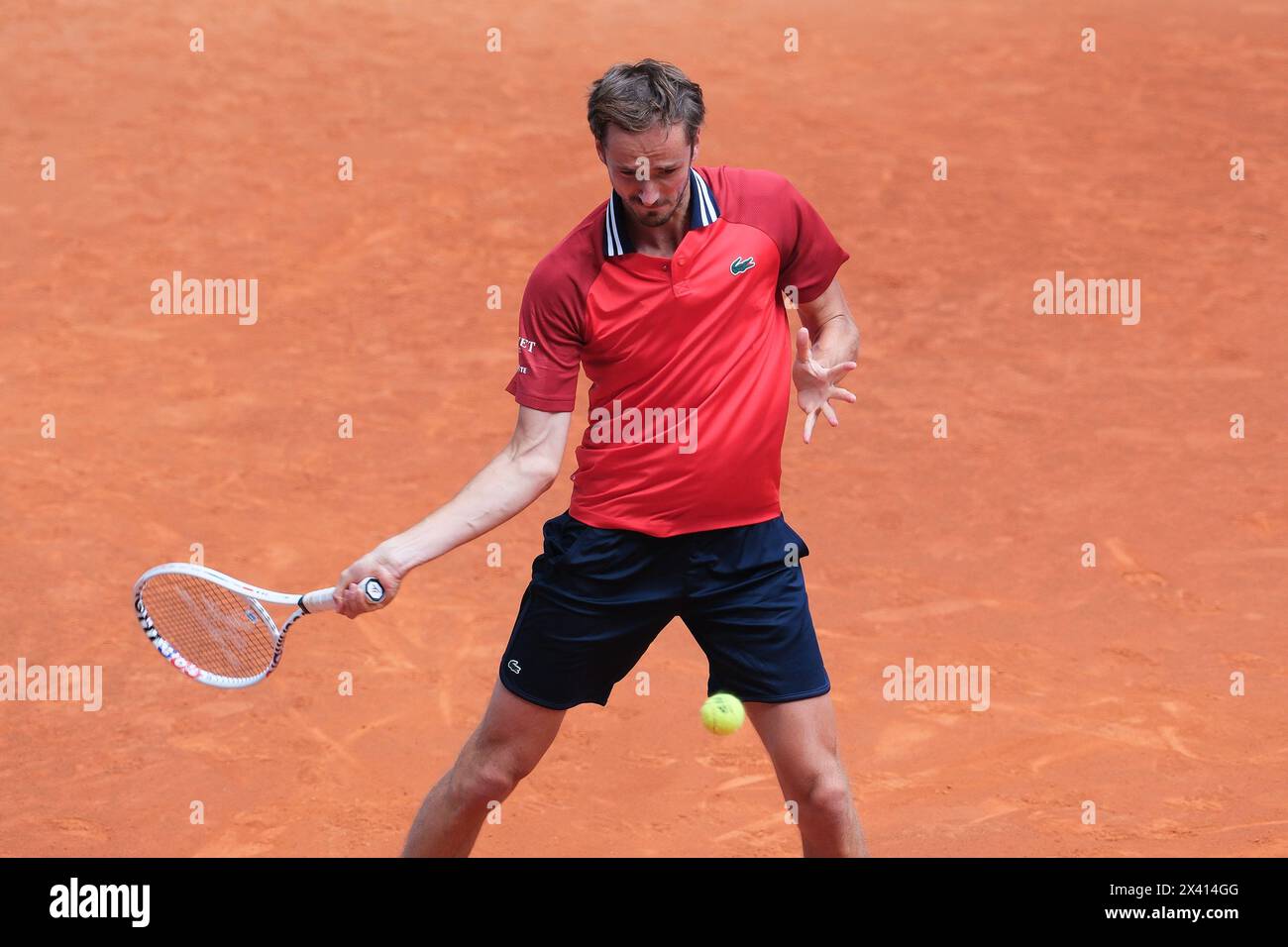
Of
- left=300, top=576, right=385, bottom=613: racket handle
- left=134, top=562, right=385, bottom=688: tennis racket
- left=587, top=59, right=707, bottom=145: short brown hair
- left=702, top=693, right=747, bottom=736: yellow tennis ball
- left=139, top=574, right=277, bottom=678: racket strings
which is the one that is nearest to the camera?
left=587, top=59, right=707, bottom=145: short brown hair

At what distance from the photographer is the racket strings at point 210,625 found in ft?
14.6

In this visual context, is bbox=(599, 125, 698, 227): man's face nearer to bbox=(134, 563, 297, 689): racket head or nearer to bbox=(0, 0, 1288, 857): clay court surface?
bbox=(134, 563, 297, 689): racket head

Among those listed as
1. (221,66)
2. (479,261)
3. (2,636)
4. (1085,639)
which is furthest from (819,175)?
(2,636)

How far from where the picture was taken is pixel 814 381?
4.21 meters

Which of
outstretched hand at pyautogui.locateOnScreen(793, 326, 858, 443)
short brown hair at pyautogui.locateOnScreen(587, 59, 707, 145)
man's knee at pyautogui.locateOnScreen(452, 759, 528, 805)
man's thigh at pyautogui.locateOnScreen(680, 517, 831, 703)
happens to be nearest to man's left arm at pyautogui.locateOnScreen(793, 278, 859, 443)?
outstretched hand at pyautogui.locateOnScreen(793, 326, 858, 443)

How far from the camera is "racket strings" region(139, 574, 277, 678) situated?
444 centimetres

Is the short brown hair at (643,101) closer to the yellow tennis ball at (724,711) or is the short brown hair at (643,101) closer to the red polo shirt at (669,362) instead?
the red polo shirt at (669,362)

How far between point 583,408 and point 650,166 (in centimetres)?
542

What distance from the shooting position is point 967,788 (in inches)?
221

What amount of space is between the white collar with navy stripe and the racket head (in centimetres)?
130

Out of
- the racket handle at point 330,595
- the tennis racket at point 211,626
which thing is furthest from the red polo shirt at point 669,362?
the tennis racket at point 211,626

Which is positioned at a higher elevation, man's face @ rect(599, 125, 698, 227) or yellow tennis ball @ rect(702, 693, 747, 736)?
man's face @ rect(599, 125, 698, 227)

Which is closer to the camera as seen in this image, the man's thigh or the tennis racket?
the man's thigh

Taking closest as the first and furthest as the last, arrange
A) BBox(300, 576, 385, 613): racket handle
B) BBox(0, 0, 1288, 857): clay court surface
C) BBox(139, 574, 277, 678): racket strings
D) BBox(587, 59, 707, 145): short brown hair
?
1. BBox(587, 59, 707, 145): short brown hair
2. BBox(300, 576, 385, 613): racket handle
3. BBox(139, 574, 277, 678): racket strings
4. BBox(0, 0, 1288, 857): clay court surface
